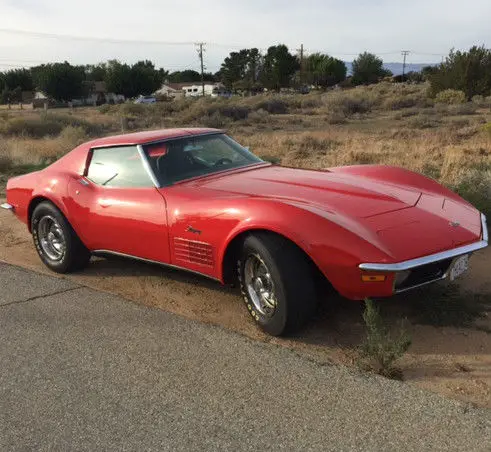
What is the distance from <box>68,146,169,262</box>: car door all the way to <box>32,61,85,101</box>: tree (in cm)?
7950

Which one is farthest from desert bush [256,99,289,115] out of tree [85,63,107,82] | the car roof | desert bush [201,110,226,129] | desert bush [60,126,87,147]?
tree [85,63,107,82]

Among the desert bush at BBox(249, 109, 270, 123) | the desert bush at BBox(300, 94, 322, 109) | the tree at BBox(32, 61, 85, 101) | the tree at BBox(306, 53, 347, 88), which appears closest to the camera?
the desert bush at BBox(249, 109, 270, 123)

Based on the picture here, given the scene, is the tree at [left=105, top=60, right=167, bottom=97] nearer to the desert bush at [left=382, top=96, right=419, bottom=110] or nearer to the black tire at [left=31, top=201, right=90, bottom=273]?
the desert bush at [left=382, top=96, right=419, bottom=110]

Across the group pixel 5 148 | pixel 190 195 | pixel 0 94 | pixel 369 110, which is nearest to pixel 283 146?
pixel 5 148

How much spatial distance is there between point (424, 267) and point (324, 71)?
96.6 metres

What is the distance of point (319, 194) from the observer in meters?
3.95

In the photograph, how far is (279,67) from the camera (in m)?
88.5

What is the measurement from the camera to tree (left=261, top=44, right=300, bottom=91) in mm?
88500

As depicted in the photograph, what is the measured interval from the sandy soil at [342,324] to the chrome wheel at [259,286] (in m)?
0.19

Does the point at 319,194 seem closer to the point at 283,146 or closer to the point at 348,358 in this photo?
the point at 348,358

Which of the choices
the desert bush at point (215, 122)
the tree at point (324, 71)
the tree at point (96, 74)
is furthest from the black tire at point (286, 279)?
the tree at point (96, 74)

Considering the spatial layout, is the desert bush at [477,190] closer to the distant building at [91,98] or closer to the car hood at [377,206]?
the car hood at [377,206]

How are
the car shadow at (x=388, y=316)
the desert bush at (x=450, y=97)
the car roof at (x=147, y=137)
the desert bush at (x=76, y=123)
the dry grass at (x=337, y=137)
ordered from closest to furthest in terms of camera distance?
the car shadow at (x=388, y=316) → the car roof at (x=147, y=137) → the dry grass at (x=337, y=137) → the desert bush at (x=76, y=123) → the desert bush at (x=450, y=97)

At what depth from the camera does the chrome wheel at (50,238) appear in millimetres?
5559
